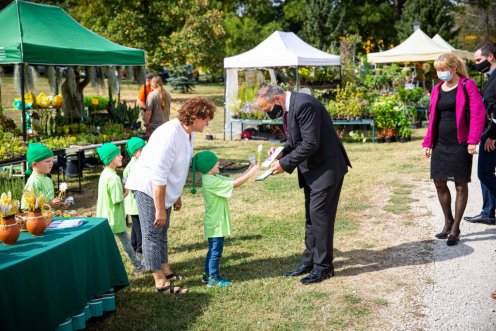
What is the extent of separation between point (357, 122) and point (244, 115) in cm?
314

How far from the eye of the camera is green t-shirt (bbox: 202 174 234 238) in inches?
189

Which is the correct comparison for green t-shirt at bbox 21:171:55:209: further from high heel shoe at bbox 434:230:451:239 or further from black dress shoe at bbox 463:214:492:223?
black dress shoe at bbox 463:214:492:223

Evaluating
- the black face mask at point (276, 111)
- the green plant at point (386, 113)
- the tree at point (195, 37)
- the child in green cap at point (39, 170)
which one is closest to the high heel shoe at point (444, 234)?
the black face mask at point (276, 111)

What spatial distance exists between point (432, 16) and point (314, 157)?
35.4m

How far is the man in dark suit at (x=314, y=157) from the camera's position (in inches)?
186

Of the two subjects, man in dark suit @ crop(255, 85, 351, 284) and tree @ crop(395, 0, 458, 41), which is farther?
tree @ crop(395, 0, 458, 41)

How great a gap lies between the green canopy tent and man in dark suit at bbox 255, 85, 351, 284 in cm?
521

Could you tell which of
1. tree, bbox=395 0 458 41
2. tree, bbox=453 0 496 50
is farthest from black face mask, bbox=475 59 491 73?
tree, bbox=453 0 496 50

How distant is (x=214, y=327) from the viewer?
4.15 metres

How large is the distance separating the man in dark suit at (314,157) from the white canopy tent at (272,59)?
1002 centimetres

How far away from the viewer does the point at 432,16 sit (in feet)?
121

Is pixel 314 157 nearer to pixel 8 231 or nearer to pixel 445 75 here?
pixel 445 75

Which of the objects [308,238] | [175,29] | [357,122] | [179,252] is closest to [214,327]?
[308,238]

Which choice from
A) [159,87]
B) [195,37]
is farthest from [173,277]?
[195,37]
